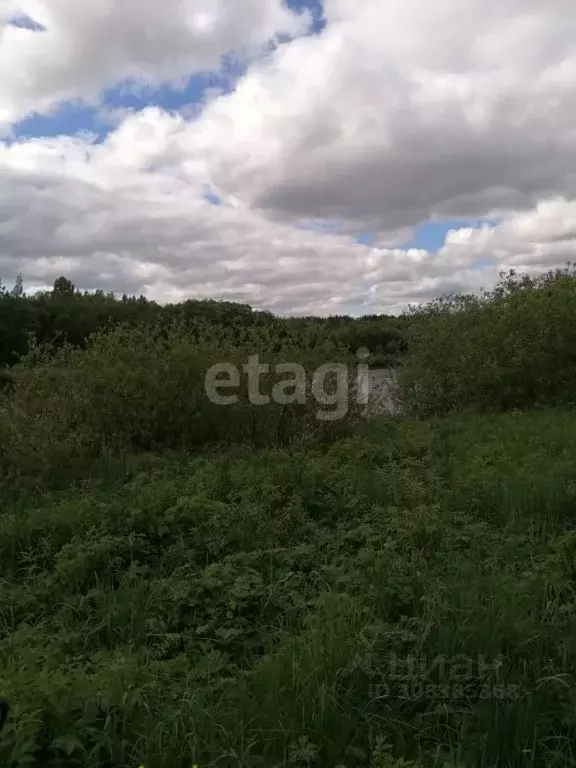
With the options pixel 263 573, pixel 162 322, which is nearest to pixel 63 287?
pixel 162 322

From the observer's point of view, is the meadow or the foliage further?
the foliage

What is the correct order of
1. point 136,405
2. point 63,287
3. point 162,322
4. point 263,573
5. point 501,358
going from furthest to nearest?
point 63,287, point 501,358, point 162,322, point 136,405, point 263,573

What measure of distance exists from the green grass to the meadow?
0.01 metres

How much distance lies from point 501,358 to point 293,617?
8.54 metres

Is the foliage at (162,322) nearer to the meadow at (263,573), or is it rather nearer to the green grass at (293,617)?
the meadow at (263,573)

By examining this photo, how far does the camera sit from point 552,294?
11312 mm

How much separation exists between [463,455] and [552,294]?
6.39 m

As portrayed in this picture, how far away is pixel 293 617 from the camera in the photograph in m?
3.18

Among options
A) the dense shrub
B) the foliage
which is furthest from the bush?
the dense shrub

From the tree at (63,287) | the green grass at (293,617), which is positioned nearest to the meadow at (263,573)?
the green grass at (293,617)

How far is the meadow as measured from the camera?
2234mm

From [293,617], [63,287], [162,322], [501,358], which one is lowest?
A: [293,617]

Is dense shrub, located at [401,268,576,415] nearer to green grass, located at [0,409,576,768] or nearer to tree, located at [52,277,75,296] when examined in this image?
green grass, located at [0,409,576,768]

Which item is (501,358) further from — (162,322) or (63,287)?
(63,287)
